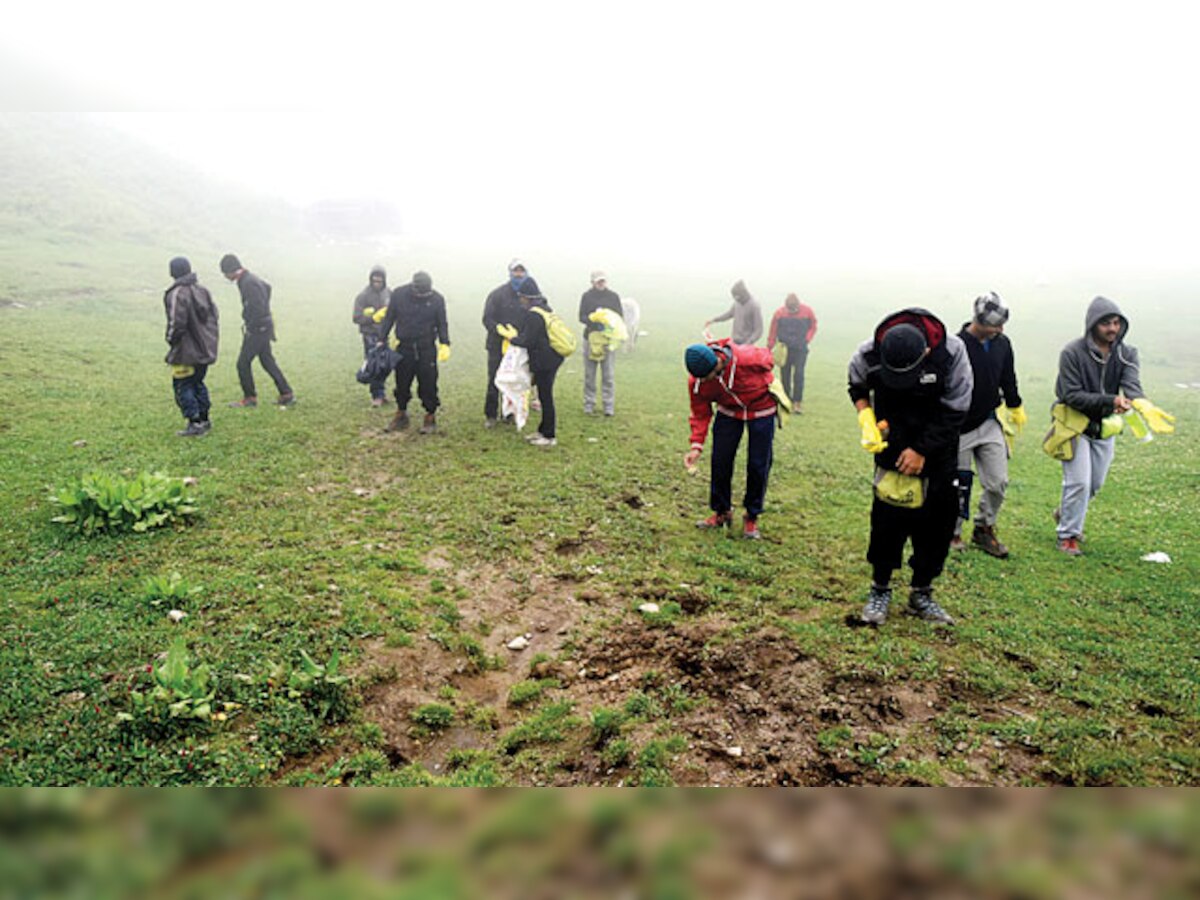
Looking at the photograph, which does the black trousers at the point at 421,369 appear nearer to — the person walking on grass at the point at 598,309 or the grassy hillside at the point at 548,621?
the grassy hillside at the point at 548,621

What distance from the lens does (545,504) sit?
8.91 metres

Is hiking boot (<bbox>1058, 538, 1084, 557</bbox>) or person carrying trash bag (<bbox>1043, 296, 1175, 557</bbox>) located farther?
hiking boot (<bbox>1058, 538, 1084, 557</bbox>)

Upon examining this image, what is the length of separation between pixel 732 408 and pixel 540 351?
435 centimetres

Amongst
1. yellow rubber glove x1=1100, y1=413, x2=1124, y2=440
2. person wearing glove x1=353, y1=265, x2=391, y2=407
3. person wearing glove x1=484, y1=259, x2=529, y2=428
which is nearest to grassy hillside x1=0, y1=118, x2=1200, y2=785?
yellow rubber glove x1=1100, y1=413, x2=1124, y2=440

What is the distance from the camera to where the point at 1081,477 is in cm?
724

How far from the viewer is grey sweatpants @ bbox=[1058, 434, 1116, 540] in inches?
283

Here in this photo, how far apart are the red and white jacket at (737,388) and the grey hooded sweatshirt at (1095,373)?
280 centimetres

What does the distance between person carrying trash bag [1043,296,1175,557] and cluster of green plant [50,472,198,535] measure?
892 centimetres

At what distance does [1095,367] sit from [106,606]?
903 centimetres

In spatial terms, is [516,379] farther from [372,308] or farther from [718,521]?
[718,521]

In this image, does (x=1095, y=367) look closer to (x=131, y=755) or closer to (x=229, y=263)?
(x=131, y=755)

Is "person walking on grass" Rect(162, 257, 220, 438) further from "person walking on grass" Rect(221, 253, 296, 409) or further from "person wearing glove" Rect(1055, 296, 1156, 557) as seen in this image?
"person wearing glove" Rect(1055, 296, 1156, 557)

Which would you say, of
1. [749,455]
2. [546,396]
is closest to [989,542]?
[749,455]

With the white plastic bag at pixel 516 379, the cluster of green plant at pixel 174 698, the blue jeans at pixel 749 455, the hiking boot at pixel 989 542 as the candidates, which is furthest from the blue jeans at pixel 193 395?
the hiking boot at pixel 989 542
